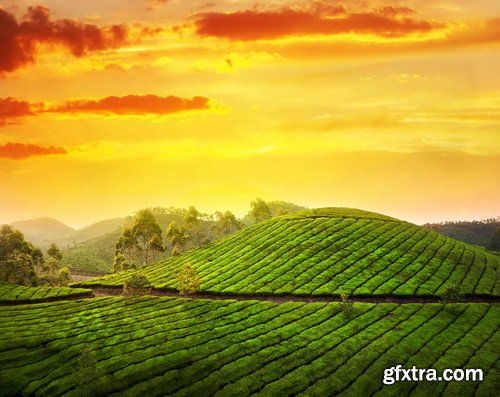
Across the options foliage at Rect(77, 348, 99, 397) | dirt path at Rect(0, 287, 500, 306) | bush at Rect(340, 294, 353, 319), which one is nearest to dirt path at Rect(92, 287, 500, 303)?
dirt path at Rect(0, 287, 500, 306)

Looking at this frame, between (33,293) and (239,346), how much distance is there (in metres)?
48.0

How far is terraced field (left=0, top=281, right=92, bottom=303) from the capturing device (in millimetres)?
81369

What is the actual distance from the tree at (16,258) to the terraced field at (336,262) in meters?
29.0

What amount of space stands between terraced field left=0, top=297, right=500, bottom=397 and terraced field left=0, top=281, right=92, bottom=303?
273 inches

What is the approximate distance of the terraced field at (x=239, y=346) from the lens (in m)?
48.1

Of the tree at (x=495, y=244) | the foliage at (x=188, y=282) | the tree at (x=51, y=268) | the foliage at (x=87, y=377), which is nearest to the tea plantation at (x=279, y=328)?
the foliage at (x=87, y=377)

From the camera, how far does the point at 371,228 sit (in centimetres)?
11131

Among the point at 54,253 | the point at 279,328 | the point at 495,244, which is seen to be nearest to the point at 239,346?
the point at 279,328

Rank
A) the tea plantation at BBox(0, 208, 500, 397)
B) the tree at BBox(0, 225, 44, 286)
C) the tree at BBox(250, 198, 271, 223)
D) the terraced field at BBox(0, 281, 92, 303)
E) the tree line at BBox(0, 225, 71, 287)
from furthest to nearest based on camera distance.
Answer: the tree at BBox(250, 198, 271, 223), the tree line at BBox(0, 225, 71, 287), the tree at BBox(0, 225, 44, 286), the terraced field at BBox(0, 281, 92, 303), the tea plantation at BBox(0, 208, 500, 397)

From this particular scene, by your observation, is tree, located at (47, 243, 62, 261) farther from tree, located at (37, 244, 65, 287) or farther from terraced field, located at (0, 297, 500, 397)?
terraced field, located at (0, 297, 500, 397)

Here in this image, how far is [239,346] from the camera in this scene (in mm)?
57438

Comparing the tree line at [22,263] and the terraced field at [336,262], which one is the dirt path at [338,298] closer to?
the terraced field at [336,262]

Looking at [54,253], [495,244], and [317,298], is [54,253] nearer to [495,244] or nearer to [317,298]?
[317,298]

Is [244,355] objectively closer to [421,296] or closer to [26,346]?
[26,346]
